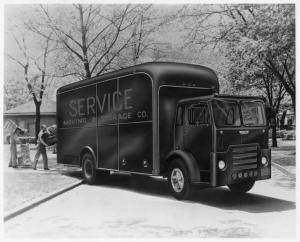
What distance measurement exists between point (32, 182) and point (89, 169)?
1677 millimetres

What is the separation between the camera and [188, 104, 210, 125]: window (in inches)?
381

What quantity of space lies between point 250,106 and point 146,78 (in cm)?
245

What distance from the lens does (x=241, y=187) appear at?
10977 mm

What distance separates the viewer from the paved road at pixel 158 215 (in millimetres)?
7668

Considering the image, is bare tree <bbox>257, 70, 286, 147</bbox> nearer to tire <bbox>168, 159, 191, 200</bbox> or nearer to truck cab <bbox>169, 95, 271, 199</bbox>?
truck cab <bbox>169, 95, 271, 199</bbox>

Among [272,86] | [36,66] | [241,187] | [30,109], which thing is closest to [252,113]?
[241,187]

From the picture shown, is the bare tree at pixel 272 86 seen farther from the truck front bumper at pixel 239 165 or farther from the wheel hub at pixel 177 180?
the wheel hub at pixel 177 180

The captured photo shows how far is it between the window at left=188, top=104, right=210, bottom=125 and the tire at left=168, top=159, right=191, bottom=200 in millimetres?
947

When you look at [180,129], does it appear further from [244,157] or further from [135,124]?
[244,157]

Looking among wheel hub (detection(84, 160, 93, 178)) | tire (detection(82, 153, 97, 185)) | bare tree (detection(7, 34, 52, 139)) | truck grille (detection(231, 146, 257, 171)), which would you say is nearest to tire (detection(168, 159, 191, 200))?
truck grille (detection(231, 146, 257, 171))

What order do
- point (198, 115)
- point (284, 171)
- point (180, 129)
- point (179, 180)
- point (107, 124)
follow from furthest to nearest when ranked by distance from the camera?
point (284, 171) < point (107, 124) < point (180, 129) < point (179, 180) < point (198, 115)

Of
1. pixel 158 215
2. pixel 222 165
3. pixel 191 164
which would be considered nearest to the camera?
pixel 158 215

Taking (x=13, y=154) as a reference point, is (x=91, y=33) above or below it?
above

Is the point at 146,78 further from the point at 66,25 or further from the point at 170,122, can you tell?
the point at 66,25
